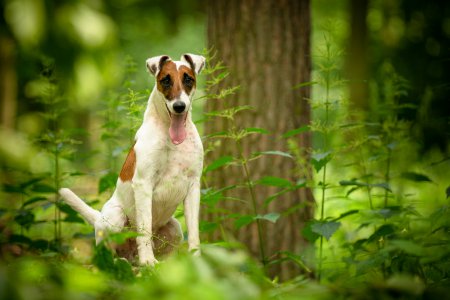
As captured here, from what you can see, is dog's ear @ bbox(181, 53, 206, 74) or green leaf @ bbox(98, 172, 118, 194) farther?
green leaf @ bbox(98, 172, 118, 194)

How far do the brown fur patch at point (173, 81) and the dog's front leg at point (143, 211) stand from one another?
54 cm

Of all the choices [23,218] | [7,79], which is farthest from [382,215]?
[7,79]

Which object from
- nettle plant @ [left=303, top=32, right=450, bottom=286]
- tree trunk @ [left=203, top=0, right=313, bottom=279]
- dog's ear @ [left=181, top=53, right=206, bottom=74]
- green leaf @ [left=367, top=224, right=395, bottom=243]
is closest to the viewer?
nettle plant @ [left=303, top=32, right=450, bottom=286]

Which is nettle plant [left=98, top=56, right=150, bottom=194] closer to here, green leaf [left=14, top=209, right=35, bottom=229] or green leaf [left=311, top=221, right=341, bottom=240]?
green leaf [left=14, top=209, right=35, bottom=229]

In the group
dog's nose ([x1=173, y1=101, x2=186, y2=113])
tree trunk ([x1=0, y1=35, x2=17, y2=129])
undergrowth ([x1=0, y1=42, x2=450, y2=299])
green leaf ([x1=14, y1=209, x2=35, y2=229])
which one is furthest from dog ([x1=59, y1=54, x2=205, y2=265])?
tree trunk ([x1=0, y1=35, x2=17, y2=129])

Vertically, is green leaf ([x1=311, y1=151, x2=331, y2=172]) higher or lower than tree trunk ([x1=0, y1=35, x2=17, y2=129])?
lower

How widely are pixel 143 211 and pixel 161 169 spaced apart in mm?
266

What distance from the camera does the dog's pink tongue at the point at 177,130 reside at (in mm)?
3113

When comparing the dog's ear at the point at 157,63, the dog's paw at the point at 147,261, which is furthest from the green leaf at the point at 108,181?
the dog's ear at the point at 157,63

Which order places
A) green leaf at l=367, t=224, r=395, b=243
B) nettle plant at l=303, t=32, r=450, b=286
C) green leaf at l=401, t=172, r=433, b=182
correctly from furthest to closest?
green leaf at l=401, t=172, r=433, b=182 → green leaf at l=367, t=224, r=395, b=243 → nettle plant at l=303, t=32, r=450, b=286

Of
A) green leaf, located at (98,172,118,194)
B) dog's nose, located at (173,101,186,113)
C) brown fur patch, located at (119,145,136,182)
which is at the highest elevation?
dog's nose, located at (173,101,186,113)

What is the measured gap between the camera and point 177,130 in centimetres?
312

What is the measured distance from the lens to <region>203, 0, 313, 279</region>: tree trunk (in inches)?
199

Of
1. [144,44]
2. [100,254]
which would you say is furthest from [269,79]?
[144,44]
